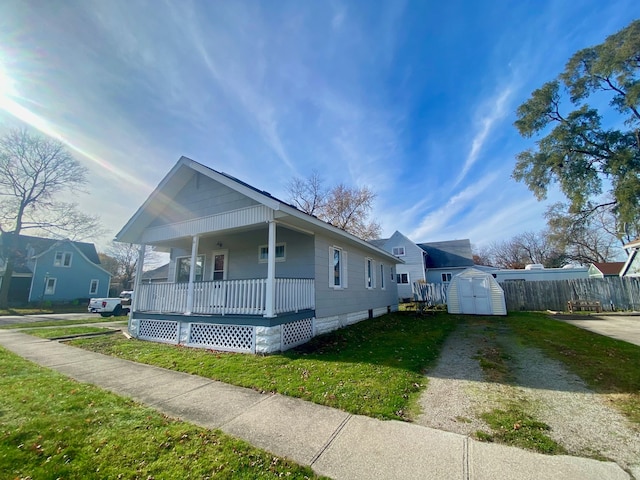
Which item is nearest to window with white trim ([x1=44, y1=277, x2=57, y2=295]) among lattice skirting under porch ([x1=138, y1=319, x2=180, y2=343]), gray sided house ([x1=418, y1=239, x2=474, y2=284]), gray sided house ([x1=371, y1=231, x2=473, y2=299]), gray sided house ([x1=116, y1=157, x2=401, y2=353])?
gray sided house ([x1=116, y1=157, x2=401, y2=353])

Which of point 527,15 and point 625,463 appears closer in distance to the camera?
point 625,463

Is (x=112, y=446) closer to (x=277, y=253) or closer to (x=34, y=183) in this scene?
(x=277, y=253)

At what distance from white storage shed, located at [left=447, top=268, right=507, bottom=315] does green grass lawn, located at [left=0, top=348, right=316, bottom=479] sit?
15945 mm

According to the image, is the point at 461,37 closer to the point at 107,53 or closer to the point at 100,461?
the point at 107,53

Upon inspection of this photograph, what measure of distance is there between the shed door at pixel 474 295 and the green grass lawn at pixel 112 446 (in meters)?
16.0

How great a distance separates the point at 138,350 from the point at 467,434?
8382 mm

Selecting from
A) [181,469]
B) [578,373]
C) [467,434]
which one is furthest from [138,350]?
[578,373]

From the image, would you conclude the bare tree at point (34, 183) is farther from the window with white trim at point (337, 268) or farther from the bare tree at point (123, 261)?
the window with white trim at point (337, 268)

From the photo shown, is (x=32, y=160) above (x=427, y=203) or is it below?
above

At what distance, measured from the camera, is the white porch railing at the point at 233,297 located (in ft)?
25.0

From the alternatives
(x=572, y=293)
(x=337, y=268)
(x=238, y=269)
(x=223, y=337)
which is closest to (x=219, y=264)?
(x=238, y=269)

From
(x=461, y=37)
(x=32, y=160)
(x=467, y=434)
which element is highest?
(x=32, y=160)

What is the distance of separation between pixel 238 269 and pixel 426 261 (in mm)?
24299

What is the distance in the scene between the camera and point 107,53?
8.25 meters
